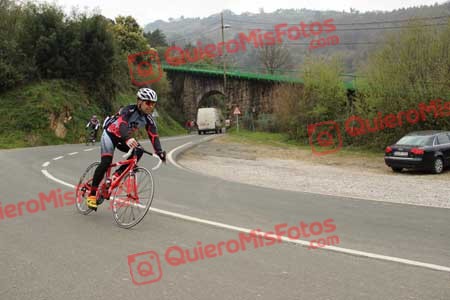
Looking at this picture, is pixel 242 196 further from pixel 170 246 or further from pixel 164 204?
pixel 170 246

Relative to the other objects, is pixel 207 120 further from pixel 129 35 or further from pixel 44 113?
pixel 44 113

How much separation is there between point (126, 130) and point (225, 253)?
2.22m

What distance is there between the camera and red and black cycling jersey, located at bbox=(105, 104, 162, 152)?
6.30 meters

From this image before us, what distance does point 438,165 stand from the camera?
17.0m

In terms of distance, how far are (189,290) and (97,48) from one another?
34.5 metres

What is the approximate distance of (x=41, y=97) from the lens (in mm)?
33312

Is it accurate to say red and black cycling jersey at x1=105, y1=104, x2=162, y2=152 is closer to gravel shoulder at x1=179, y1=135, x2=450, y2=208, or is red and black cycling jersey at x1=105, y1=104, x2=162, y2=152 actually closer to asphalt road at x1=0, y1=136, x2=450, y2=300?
asphalt road at x1=0, y1=136, x2=450, y2=300

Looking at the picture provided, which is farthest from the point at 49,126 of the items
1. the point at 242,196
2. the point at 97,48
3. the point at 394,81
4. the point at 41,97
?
the point at 242,196

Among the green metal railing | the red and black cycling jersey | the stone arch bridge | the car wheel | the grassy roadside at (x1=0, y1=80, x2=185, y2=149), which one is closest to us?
the red and black cycling jersey

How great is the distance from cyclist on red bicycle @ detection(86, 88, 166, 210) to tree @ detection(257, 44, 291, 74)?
75569 mm

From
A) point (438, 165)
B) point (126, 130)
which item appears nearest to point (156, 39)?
point (438, 165)

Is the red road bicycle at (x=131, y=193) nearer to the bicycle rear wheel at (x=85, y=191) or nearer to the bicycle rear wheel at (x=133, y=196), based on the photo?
the bicycle rear wheel at (x=133, y=196)

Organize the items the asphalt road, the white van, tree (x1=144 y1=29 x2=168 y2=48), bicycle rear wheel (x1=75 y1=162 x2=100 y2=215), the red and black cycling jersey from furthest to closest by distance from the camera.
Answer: tree (x1=144 y1=29 x2=168 y2=48) → the white van → bicycle rear wheel (x1=75 y1=162 x2=100 y2=215) → the red and black cycling jersey → the asphalt road

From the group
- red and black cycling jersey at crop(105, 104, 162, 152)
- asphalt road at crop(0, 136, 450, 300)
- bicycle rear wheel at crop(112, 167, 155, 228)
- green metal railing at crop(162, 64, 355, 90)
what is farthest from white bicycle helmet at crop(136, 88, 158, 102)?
green metal railing at crop(162, 64, 355, 90)
